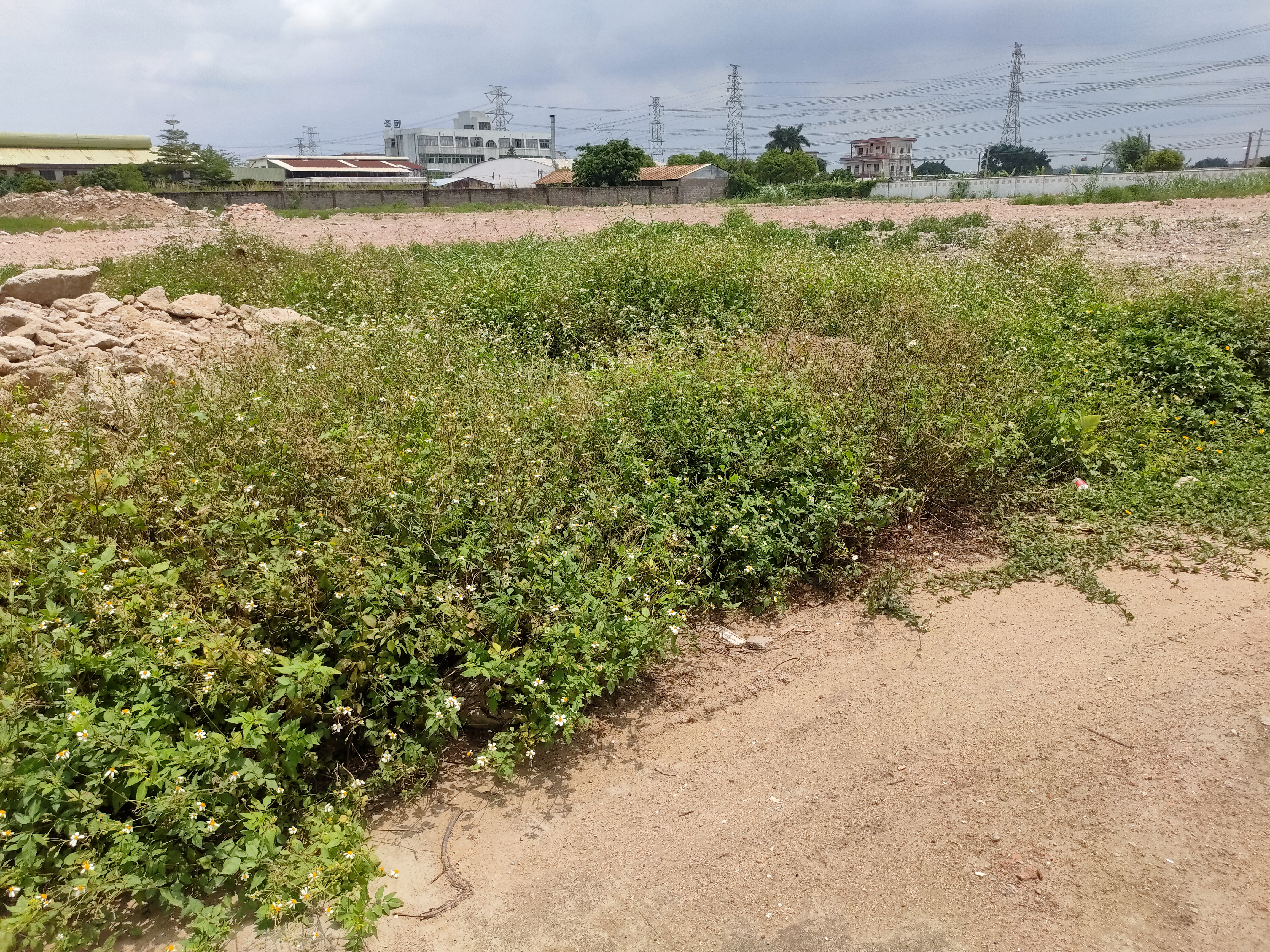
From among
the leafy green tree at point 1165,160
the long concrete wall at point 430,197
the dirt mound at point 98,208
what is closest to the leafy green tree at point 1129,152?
the leafy green tree at point 1165,160

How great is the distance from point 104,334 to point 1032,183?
32.7 meters

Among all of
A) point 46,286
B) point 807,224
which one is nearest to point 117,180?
point 807,224

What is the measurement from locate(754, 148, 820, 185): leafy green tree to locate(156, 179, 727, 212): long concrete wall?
1583 centimetres

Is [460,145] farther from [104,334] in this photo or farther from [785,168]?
[104,334]

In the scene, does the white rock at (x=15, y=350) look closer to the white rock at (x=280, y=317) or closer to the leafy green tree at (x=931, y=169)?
the white rock at (x=280, y=317)

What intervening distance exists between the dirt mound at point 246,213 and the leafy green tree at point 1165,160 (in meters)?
35.4

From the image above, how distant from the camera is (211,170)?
47.1 metres

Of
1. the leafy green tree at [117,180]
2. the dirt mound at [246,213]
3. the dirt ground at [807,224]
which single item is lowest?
the dirt ground at [807,224]

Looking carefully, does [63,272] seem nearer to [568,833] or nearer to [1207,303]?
[568,833]

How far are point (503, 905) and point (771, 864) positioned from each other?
84 centimetres

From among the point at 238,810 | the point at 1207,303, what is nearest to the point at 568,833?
the point at 238,810

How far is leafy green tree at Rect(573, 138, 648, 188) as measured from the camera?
138ft

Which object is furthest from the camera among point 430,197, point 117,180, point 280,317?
point 117,180

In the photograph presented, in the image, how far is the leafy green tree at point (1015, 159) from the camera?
200 feet
